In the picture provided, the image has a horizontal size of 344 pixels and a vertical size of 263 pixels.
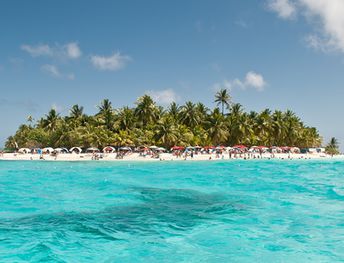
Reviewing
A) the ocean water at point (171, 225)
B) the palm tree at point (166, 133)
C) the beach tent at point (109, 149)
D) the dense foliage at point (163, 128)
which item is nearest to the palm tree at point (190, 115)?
the dense foliage at point (163, 128)

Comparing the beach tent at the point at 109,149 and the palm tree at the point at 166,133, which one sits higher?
the palm tree at the point at 166,133

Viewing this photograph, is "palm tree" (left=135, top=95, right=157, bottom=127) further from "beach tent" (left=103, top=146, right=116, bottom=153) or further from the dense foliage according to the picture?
"beach tent" (left=103, top=146, right=116, bottom=153)

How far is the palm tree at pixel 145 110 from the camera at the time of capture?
63312 millimetres

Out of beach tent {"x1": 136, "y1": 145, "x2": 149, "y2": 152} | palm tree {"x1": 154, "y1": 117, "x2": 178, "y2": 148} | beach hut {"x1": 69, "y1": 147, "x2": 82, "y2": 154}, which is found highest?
palm tree {"x1": 154, "y1": 117, "x2": 178, "y2": 148}

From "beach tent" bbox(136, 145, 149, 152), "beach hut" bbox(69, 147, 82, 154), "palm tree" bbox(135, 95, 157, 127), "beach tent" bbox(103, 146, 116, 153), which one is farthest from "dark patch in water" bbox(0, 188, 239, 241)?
"palm tree" bbox(135, 95, 157, 127)

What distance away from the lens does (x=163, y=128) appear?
5762 centimetres

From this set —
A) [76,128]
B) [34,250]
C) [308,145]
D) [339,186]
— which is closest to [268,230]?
[34,250]

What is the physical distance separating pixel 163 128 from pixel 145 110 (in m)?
7.50

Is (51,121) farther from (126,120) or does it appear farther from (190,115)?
(190,115)

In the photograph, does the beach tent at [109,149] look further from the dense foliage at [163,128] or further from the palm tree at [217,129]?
the palm tree at [217,129]

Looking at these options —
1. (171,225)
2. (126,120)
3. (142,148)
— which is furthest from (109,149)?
(171,225)

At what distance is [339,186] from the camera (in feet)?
79.7

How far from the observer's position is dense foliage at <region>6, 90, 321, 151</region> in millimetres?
57800

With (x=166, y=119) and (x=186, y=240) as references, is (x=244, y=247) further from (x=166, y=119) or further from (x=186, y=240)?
(x=166, y=119)
